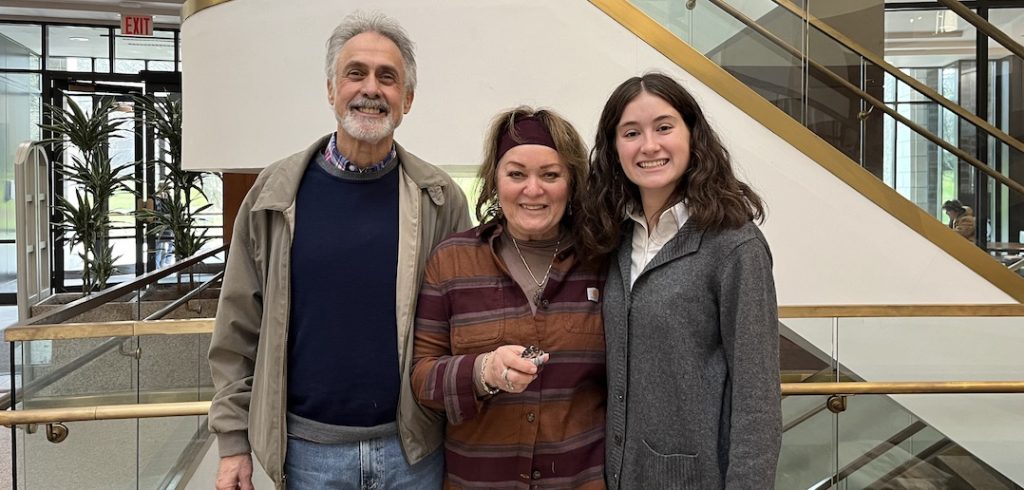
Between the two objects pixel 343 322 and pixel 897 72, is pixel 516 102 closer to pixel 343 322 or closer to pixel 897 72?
pixel 897 72

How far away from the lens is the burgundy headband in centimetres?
152

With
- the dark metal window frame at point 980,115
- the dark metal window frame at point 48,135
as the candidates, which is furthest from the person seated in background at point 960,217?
the dark metal window frame at point 48,135

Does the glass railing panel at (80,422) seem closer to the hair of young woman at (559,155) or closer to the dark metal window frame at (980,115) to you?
the hair of young woman at (559,155)

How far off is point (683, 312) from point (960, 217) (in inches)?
124

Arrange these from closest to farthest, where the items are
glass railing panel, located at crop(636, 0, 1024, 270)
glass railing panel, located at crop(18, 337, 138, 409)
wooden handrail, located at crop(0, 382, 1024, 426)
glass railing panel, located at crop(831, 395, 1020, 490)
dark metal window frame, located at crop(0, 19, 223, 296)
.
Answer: wooden handrail, located at crop(0, 382, 1024, 426) → glass railing panel, located at crop(18, 337, 138, 409) → glass railing panel, located at crop(831, 395, 1020, 490) → glass railing panel, located at crop(636, 0, 1024, 270) → dark metal window frame, located at crop(0, 19, 223, 296)

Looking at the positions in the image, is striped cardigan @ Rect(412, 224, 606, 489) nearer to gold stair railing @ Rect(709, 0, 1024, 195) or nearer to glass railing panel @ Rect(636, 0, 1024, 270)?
glass railing panel @ Rect(636, 0, 1024, 270)

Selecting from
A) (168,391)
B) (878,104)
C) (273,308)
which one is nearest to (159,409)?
(168,391)

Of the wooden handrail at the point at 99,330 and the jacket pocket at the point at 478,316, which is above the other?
the jacket pocket at the point at 478,316

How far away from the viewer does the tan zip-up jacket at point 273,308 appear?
1.59 m

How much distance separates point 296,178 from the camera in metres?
1.64

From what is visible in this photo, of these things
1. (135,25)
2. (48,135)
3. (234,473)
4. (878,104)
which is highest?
(135,25)

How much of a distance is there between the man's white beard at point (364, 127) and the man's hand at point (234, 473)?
776 mm

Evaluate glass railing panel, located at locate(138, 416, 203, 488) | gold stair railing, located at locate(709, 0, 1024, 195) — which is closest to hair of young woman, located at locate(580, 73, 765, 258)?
glass railing panel, located at locate(138, 416, 203, 488)

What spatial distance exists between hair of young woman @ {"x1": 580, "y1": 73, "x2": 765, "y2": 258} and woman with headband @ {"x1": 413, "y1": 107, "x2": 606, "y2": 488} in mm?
48
